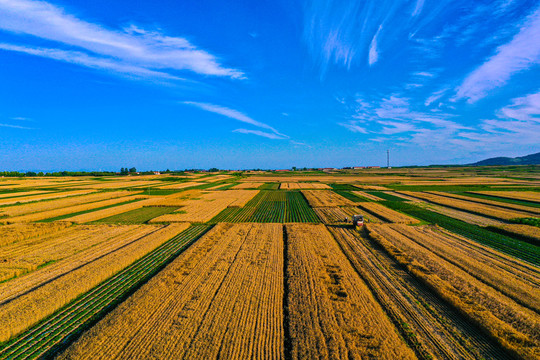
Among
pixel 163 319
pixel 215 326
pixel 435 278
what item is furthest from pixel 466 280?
pixel 163 319

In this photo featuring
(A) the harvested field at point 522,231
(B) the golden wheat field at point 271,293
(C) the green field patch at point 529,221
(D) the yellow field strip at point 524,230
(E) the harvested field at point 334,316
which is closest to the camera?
(E) the harvested field at point 334,316

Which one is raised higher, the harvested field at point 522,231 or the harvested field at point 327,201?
the harvested field at point 327,201

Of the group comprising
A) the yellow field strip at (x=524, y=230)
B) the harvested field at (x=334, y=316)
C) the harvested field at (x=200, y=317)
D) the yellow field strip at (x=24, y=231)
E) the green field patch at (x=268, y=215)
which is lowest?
the yellow field strip at (x=524, y=230)

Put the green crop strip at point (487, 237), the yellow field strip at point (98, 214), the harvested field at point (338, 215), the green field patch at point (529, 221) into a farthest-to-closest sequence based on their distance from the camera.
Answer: the yellow field strip at point (98, 214)
the harvested field at point (338, 215)
the green field patch at point (529, 221)
the green crop strip at point (487, 237)

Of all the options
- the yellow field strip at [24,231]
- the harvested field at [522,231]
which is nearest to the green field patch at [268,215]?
the yellow field strip at [24,231]

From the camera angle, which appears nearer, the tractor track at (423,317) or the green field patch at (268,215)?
the tractor track at (423,317)

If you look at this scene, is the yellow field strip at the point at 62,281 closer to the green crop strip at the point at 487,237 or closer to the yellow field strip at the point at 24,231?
the yellow field strip at the point at 24,231

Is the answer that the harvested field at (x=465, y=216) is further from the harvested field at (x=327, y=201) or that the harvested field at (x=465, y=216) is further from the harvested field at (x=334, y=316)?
the harvested field at (x=334, y=316)
